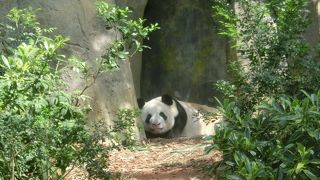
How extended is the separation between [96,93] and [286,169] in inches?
160

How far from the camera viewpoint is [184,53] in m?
13.3

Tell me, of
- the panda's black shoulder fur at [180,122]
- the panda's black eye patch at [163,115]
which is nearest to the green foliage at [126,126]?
the panda's black eye patch at [163,115]

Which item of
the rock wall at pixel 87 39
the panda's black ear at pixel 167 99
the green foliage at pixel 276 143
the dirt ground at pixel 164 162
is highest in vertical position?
the rock wall at pixel 87 39

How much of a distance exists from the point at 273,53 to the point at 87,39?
285 centimetres

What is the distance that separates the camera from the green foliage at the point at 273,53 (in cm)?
626

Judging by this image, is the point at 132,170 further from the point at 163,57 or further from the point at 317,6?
the point at 163,57

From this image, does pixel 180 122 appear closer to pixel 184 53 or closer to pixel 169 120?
pixel 169 120

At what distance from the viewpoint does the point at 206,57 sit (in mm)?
13180

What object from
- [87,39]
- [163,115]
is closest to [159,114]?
[163,115]

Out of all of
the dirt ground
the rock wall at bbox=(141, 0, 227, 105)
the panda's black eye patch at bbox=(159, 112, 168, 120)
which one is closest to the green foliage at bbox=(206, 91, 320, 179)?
the dirt ground

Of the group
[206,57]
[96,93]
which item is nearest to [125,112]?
[96,93]

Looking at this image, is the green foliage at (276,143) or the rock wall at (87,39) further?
the rock wall at (87,39)

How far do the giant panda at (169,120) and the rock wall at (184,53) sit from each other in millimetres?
2073

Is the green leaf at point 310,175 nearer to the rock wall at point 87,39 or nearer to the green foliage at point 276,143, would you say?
the green foliage at point 276,143
